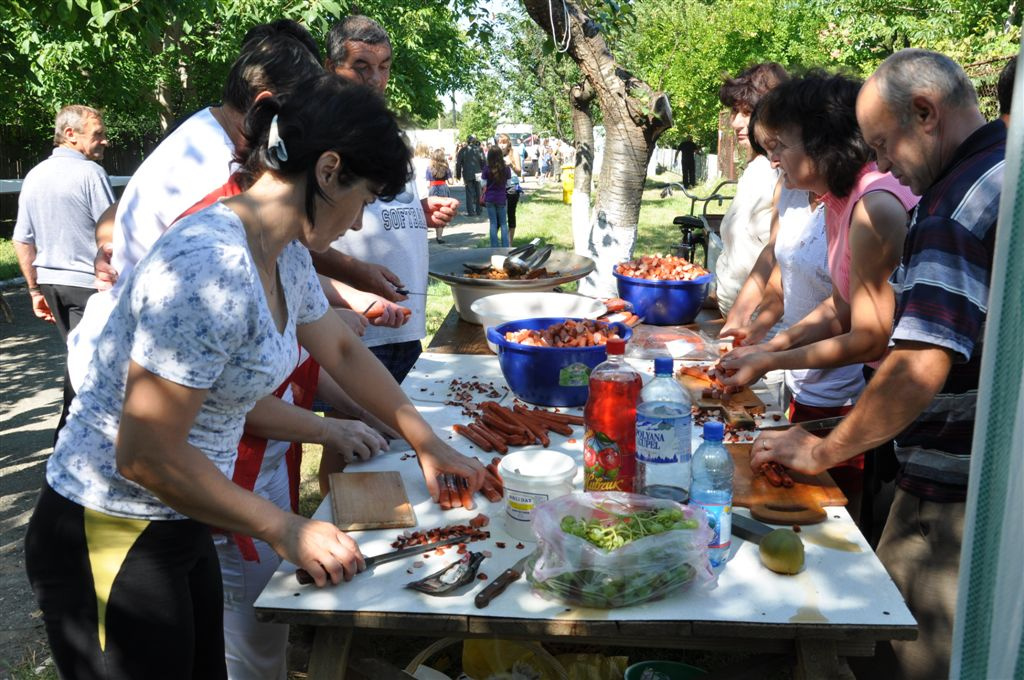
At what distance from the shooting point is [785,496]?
2193mm

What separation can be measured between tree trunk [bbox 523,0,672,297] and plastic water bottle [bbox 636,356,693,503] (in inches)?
119

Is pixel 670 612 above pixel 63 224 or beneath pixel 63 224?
beneath

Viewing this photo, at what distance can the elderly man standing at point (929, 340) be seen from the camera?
6.13ft

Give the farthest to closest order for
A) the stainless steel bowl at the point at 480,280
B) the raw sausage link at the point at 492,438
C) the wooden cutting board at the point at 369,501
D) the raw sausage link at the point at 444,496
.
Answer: the stainless steel bowl at the point at 480,280
the raw sausage link at the point at 492,438
the raw sausage link at the point at 444,496
the wooden cutting board at the point at 369,501

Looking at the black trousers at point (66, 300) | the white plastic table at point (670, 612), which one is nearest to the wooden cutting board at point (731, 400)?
the white plastic table at point (670, 612)

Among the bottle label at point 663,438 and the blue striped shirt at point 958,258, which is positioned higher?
the blue striped shirt at point 958,258

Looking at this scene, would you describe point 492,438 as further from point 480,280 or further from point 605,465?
point 480,280

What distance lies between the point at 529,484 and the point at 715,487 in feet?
1.35

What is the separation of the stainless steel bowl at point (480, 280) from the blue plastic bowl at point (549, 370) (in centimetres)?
98

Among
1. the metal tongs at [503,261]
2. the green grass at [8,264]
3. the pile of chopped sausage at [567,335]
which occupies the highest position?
the metal tongs at [503,261]

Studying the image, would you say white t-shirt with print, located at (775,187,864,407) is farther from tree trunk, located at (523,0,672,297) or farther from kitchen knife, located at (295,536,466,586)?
kitchen knife, located at (295,536,466,586)

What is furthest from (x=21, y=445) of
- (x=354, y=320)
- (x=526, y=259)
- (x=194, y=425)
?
(x=194, y=425)

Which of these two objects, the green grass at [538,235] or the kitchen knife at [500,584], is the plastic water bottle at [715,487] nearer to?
the kitchen knife at [500,584]

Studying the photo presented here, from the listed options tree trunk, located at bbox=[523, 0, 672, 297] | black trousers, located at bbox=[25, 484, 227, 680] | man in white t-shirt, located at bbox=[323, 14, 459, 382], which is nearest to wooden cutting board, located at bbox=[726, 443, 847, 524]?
black trousers, located at bbox=[25, 484, 227, 680]
